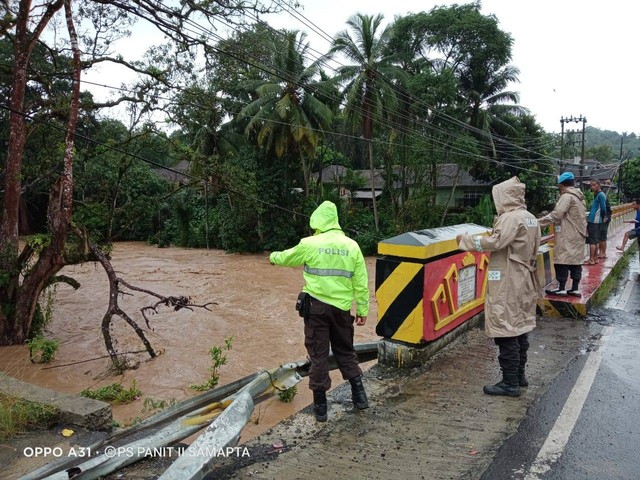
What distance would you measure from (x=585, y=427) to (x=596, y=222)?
6.61 meters

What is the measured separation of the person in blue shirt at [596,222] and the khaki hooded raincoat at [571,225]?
3161mm

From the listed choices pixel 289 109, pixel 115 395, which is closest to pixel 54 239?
pixel 115 395

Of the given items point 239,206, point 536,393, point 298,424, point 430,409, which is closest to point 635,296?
point 536,393

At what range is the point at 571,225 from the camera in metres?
5.83

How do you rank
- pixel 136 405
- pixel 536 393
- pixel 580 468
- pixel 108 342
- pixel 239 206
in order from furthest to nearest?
pixel 239 206 < pixel 108 342 < pixel 136 405 < pixel 536 393 < pixel 580 468

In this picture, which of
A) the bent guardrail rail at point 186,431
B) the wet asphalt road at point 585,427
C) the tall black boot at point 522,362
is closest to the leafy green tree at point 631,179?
the wet asphalt road at point 585,427

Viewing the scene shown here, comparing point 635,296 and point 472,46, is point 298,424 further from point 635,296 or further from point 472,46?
point 472,46

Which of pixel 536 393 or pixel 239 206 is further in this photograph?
pixel 239 206

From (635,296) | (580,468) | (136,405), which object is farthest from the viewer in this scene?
(635,296)

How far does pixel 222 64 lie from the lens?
36.6ft

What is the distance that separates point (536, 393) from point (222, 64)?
1000 centimetres

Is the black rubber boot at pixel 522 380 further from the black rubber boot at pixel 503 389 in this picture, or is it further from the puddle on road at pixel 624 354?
the puddle on road at pixel 624 354

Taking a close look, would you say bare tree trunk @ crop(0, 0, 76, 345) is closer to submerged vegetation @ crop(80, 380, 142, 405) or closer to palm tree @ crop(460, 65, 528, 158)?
submerged vegetation @ crop(80, 380, 142, 405)

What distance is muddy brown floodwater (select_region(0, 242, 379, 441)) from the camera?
750 centimetres
